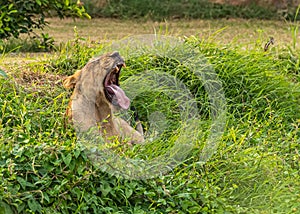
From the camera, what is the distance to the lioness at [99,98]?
4336 millimetres

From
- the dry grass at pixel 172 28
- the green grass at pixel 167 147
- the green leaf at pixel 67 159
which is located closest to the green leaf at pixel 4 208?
the green grass at pixel 167 147

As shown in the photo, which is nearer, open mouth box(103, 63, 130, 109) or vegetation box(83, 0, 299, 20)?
open mouth box(103, 63, 130, 109)

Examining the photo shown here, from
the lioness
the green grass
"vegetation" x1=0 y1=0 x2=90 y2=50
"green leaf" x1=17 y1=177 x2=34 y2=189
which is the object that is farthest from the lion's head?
"vegetation" x1=0 y1=0 x2=90 y2=50

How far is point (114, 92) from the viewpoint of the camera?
4.37 metres

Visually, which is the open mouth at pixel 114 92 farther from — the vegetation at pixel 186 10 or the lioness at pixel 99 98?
the vegetation at pixel 186 10

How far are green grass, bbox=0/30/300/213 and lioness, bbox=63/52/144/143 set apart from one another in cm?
13

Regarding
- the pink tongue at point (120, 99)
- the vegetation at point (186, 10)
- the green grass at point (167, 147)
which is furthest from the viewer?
the vegetation at point (186, 10)

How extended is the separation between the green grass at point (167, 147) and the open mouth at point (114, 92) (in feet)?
0.91

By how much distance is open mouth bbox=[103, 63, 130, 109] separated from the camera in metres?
4.34

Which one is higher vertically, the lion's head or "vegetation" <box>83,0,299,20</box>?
the lion's head

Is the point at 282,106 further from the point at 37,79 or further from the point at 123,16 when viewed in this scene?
the point at 123,16

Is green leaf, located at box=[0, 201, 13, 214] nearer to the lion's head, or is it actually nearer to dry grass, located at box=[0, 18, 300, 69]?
the lion's head

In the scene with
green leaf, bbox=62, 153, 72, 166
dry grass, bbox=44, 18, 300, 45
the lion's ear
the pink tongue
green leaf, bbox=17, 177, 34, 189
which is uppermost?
the lion's ear

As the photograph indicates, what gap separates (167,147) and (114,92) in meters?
0.46
